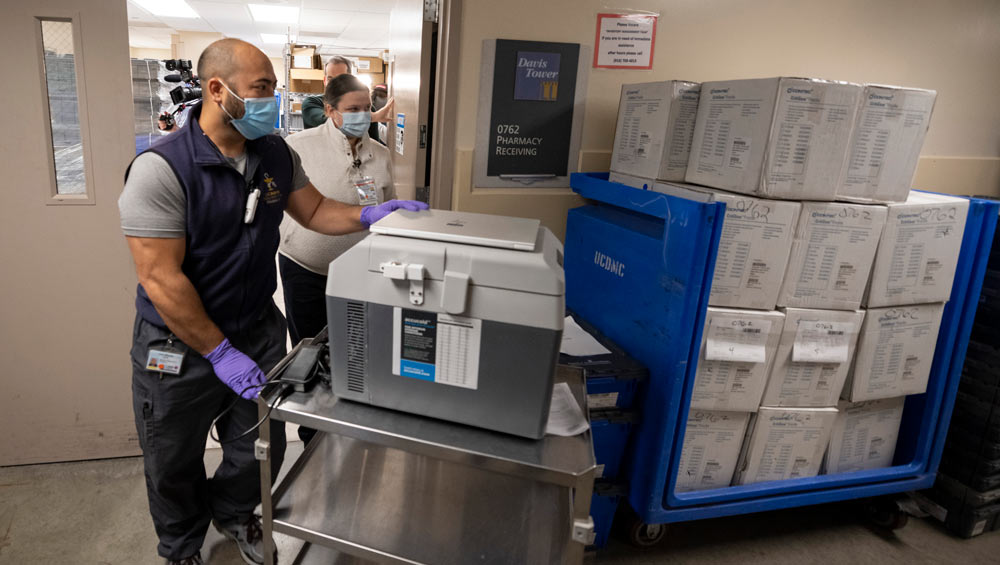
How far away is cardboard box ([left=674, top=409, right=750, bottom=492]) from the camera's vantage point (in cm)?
187

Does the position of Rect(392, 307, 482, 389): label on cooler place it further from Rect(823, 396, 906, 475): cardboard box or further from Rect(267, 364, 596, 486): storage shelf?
Rect(823, 396, 906, 475): cardboard box

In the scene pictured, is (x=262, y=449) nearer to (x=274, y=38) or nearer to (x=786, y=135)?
(x=786, y=135)

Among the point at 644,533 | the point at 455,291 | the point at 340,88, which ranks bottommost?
the point at 644,533

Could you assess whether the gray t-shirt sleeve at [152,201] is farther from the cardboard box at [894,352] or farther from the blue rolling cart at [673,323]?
the cardboard box at [894,352]

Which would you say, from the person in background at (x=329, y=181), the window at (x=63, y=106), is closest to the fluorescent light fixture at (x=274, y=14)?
the window at (x=63, y=106)

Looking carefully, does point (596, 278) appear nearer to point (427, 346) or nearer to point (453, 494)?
point (453, 494)

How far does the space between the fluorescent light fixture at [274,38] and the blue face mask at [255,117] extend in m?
9.45

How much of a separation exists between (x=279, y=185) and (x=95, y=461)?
1.56 meters

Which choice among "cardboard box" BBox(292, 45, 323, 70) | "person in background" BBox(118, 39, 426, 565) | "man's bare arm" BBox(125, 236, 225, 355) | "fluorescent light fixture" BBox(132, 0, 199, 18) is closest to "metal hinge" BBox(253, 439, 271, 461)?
"person in background" BBox(118, 39, 426, 565)

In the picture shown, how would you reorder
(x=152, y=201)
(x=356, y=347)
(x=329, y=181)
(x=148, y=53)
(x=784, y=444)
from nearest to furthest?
(x=356, y=347)
(x=152, y=201)
(x=784, y=444)
(x=329, y=181)
(x=148, y=53)

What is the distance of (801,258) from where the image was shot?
→ 1.73 m

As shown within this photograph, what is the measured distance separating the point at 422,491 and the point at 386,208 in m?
0.78

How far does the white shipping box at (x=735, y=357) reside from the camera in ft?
5.69

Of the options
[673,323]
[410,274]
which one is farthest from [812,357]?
[410,274]
